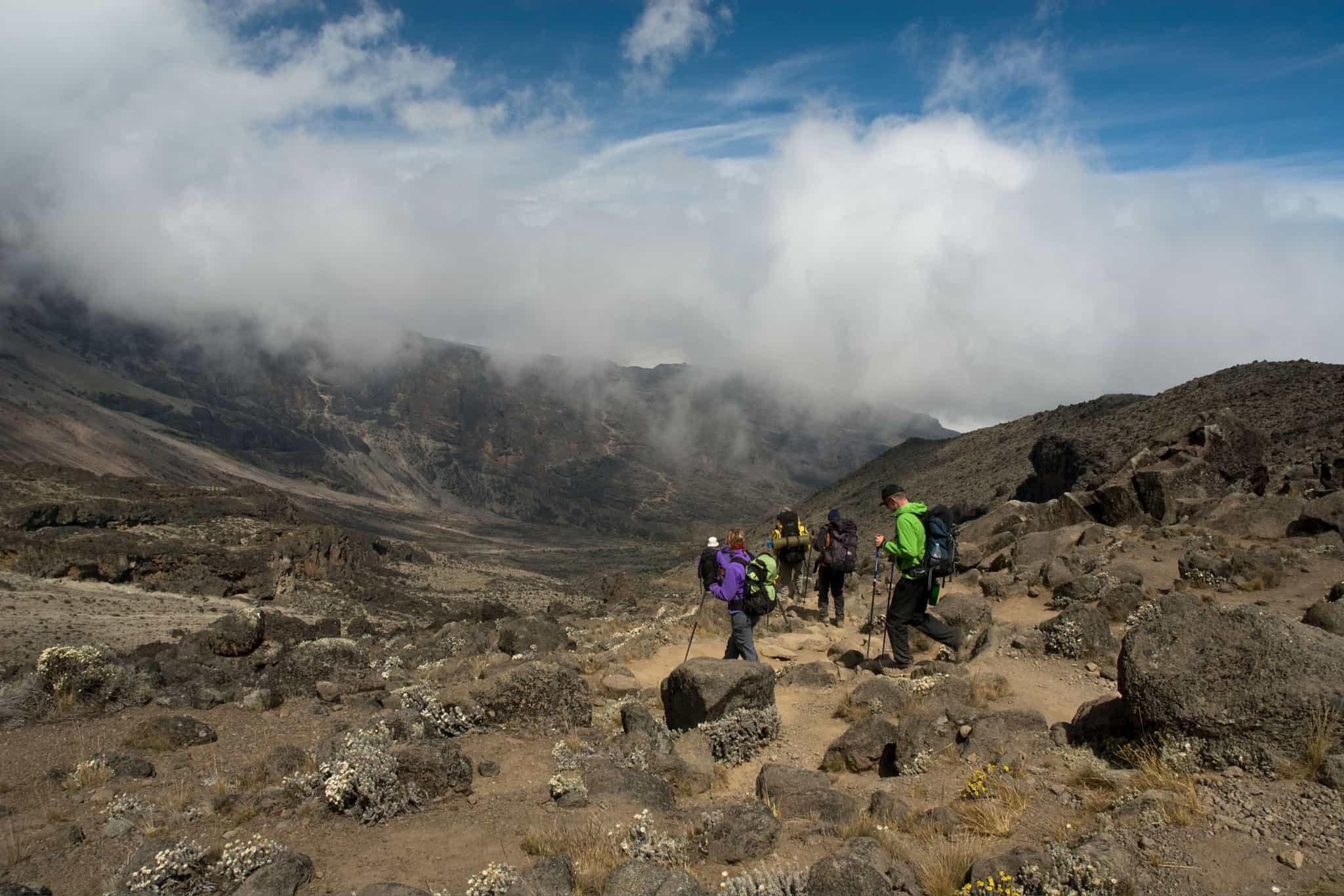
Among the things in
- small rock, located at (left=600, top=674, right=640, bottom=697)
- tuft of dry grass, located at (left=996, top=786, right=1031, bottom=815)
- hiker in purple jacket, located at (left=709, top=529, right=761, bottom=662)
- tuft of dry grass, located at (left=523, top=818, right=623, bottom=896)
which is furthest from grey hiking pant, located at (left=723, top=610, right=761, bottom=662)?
tuft of dry grass, located at (left=996, top=786, right=1031, bottom=815)

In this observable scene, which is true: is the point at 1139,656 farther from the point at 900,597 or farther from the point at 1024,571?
the point at 1024,571

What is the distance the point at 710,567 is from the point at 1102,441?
33156 mm

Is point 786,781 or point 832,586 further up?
point 832,586

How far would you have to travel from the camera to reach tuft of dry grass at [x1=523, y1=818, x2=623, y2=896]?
5.05 metres

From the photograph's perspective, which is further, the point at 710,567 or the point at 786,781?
the point at 710,567

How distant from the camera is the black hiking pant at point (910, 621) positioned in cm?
920

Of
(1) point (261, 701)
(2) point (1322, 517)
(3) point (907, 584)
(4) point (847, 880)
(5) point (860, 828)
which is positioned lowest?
(1) point (261, 701)

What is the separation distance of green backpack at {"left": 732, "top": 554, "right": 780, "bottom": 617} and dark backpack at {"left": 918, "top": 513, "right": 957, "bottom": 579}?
72.2 inches

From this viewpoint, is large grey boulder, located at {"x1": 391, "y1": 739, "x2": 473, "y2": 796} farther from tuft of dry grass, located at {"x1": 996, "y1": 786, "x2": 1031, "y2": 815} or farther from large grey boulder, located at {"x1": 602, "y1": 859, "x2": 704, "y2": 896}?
tuft of dry grass, located at {"x1": 996, "y1": 786, "x2": 1031, "y2": 815}

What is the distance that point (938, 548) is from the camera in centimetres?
888

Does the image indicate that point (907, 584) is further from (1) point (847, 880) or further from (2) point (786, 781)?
(1) point (847, 880)

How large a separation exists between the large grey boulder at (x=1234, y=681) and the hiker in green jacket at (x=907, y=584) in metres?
3.06

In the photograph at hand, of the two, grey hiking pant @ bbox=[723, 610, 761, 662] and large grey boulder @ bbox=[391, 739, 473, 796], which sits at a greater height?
grey hiking pant @ bbox=[723, 610, 761, 662]

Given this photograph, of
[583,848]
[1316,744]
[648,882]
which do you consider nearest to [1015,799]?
[1316,744]
